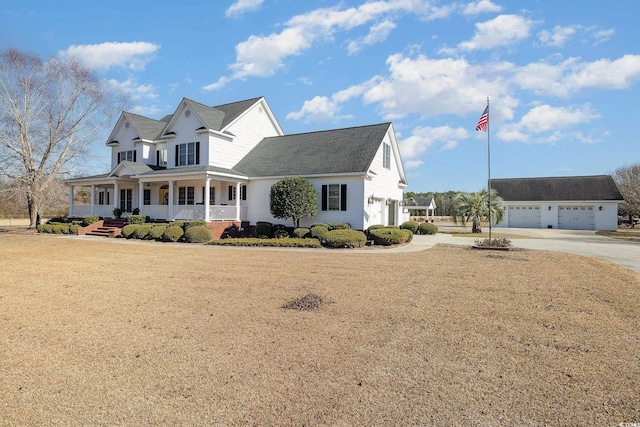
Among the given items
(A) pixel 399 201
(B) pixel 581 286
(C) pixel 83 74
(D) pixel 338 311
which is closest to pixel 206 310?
(D) pixel 338 311

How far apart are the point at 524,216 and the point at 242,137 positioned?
104ft

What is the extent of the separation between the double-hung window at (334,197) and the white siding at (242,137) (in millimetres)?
8134

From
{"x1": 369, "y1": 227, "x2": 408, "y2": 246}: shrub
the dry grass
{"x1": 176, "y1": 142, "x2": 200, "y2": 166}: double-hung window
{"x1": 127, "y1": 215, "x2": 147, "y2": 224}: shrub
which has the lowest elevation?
the dry grass

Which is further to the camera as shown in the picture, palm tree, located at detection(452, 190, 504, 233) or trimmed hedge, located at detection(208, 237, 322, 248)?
palm tree, located at detection(452, 190, 504, 233)

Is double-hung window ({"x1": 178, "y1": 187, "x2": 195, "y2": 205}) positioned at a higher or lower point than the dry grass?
higher

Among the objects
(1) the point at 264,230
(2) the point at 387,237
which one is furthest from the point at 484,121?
(1) the point at 264,230

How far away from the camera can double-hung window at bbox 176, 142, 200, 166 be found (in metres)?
24.0

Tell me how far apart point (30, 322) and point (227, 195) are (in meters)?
18.7

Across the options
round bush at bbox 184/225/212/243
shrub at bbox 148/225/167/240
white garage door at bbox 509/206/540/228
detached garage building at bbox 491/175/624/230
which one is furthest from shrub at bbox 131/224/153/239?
white garage door at bbox 509/206/540/228

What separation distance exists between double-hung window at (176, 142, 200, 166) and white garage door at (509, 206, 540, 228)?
33.6 metres

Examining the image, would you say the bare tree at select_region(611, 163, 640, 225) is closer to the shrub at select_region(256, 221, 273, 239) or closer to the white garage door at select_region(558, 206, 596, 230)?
the white garage door at select_region(558, 206, 596, 230)

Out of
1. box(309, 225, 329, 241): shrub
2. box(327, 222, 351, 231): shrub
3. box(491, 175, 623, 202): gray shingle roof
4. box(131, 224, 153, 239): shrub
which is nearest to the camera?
box(309, 225, 329, 241): shrub

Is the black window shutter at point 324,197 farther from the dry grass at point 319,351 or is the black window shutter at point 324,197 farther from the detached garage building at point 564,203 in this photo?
the detached garage building at point 564,203

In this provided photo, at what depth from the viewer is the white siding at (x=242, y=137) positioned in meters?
23.9
